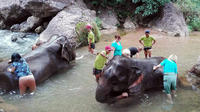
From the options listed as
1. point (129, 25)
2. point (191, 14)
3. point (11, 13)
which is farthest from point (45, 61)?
point (191, 14)

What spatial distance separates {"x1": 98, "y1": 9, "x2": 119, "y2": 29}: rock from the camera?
1478 centimetres

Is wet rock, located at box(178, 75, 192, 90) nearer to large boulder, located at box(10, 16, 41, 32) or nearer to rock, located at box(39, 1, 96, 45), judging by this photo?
rock, located at box(39, 1, 96, 45)

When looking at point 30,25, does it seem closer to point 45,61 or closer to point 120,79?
point 45,61

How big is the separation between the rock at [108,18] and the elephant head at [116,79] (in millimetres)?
9636

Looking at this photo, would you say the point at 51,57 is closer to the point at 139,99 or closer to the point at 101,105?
the point at 101,105

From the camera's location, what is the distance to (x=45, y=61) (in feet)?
24.0

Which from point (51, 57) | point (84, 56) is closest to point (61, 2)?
Answer: point (84, 56)

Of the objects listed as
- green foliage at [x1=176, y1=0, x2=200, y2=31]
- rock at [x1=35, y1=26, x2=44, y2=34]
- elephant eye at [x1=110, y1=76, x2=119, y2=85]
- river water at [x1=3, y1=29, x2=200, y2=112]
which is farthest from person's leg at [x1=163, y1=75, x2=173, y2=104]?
green foliage at [x1=176, y1=0, x2=200, y2=31]

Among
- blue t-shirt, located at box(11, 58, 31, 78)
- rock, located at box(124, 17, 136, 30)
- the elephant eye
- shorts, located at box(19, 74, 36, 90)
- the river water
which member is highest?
rock, located at box(124, 17, 136, 30)

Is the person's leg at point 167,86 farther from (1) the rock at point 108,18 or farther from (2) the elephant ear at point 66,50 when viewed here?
(1) the rock at point 108,18

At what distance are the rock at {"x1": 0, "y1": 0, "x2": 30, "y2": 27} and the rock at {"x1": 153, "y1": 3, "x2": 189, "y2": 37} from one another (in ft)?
32.3

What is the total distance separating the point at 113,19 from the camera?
15461 millimetres

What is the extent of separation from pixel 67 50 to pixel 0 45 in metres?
5.66

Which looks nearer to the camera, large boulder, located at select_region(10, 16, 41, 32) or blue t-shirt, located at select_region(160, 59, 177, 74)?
blue t-shirt, located at select_region(160, 59, 177, 74)
